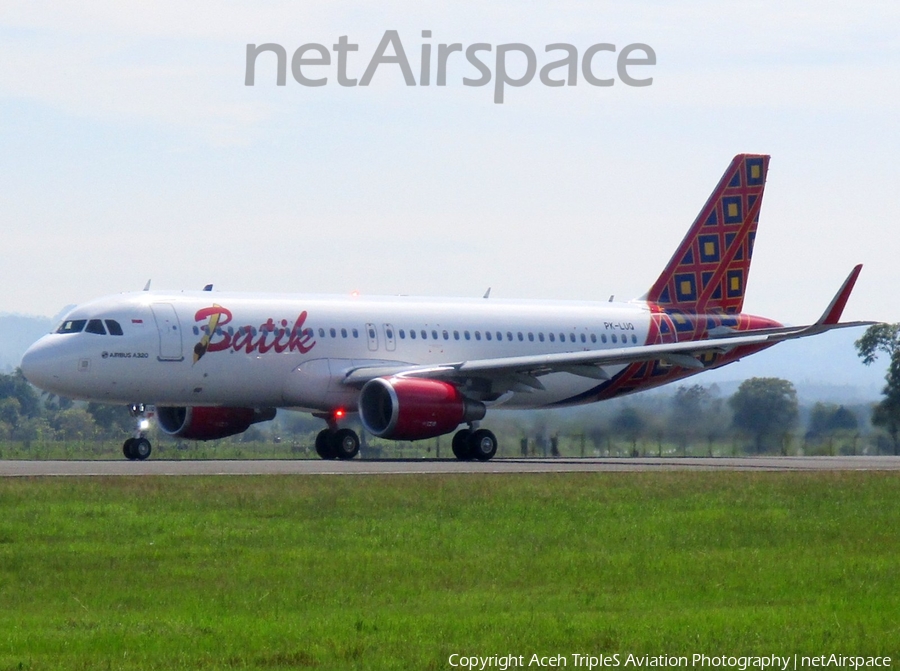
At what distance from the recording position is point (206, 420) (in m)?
40.4

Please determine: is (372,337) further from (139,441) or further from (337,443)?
(139,441)

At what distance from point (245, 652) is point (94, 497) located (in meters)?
12.0

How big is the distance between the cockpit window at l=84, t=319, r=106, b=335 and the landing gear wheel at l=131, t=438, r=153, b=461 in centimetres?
282

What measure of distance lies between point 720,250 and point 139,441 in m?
19.8

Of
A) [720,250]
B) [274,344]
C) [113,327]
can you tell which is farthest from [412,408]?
[720,250]

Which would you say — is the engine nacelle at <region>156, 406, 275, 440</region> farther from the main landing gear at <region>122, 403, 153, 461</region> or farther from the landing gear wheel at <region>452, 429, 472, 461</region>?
the landing gear wheel at <region>452, 429, 472, 461</region>

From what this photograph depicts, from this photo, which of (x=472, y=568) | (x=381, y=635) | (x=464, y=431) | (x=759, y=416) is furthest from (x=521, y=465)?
(x=381, y=635)

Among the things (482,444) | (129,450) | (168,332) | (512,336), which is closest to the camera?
(168,332)

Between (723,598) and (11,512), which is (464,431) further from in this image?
(723,598)

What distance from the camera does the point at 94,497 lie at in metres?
23.2

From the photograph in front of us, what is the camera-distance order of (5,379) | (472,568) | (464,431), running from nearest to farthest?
(472,568)
(464,431)
(5,379)

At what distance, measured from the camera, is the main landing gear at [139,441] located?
37.0 m
